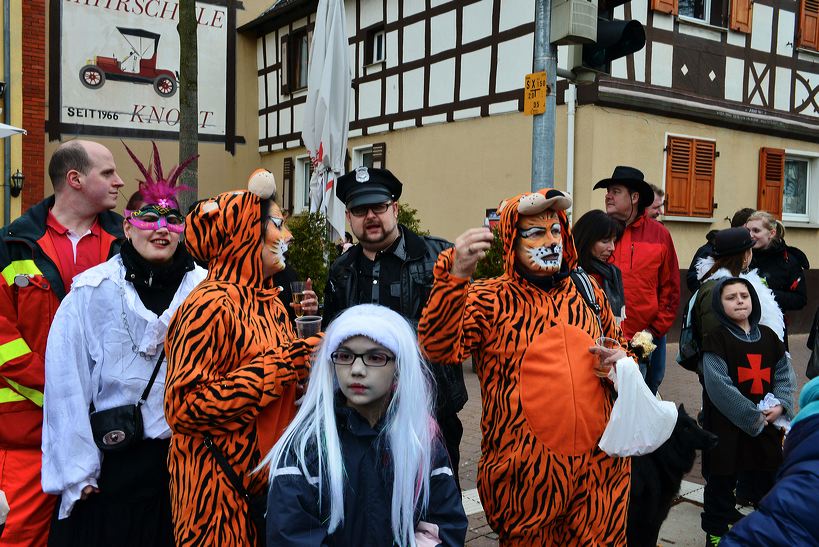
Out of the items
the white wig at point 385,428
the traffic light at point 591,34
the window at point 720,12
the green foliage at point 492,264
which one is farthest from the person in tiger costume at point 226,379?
the window at point 720,12

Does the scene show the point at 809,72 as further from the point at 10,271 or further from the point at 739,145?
the point at 10,271

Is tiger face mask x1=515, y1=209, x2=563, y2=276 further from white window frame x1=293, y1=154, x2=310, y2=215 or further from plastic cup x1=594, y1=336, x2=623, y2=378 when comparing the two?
white window frame x1=293, y1=154, x2=310, y2=215

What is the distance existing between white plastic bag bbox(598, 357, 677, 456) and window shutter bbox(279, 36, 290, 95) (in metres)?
15.3

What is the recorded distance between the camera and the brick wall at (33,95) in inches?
502

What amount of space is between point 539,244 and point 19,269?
211 centimetres

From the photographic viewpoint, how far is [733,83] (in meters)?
11.4

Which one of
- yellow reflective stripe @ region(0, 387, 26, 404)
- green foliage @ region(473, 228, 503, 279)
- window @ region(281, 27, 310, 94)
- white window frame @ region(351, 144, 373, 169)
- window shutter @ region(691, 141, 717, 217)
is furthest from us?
window @ region(281, 27, 310, 94)

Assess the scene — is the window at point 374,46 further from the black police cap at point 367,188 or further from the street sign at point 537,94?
the black police cap at point 367,188

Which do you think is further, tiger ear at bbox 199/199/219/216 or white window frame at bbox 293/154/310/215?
white window frame at bbox 293/154/310/215

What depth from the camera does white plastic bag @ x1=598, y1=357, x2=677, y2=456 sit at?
2.42 meters

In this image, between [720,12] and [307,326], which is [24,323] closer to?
[307,326]

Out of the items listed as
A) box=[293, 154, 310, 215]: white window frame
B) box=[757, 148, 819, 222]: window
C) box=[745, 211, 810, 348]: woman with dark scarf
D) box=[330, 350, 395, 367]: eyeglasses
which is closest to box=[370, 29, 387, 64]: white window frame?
box=[293, 154, 310, 215]: white window frame

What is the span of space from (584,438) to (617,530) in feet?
1.31

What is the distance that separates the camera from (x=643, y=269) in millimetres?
5230
